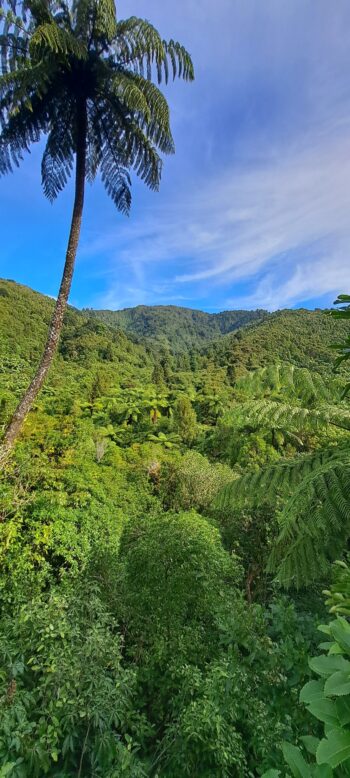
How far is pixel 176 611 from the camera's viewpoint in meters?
4.16

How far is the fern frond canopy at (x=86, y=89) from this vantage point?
5.71 m

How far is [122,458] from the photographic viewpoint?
12562 mm

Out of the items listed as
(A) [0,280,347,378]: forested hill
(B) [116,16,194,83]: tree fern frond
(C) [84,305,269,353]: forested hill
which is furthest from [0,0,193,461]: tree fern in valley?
(C) [84,305,269,353]: forested hill

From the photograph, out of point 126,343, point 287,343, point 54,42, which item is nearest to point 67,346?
point 126,343

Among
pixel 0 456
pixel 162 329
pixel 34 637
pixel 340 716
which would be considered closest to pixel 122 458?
pixel 0 456

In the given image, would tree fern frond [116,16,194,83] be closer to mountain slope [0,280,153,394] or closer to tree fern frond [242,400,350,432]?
tree fern frond [242,400,350,432]

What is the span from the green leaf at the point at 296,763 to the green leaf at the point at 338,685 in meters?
0.21

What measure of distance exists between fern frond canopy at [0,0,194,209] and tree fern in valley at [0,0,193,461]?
0.01 meters

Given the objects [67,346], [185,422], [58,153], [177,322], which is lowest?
[185,422]

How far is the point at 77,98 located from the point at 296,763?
881 cm

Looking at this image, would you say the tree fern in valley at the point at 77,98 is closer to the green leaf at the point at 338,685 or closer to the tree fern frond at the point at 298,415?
the tree fern frond at the point at 298,415

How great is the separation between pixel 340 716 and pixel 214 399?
69.6 ft

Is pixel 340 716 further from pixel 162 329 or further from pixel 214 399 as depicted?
pixel 162 329

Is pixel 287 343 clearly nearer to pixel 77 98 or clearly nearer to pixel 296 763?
pixel 77 98
